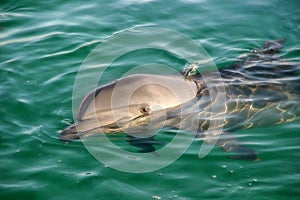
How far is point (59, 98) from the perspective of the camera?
23.1 feet

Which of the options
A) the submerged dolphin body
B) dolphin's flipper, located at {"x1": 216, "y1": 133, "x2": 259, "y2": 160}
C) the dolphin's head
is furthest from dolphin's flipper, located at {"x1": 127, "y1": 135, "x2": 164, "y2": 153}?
dolphin's flipper, located at {"x1": 216, "y1": 133, "x2": 259, "y2": 160}

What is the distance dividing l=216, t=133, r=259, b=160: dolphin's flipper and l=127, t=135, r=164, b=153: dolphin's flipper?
86 centimetres

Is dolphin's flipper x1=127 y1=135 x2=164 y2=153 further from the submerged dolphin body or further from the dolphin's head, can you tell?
the dolphin's head

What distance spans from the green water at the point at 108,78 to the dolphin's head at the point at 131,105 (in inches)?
15.2

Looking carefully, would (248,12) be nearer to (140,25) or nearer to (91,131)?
(140,25)

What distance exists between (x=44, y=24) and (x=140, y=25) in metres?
2.06

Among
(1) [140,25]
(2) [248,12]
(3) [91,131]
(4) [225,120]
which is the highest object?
(2) [248,12]

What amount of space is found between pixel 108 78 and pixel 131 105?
1.62 meters

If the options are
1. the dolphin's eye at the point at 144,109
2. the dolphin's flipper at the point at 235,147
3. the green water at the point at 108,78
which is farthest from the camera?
the dolphin's eye at the point at 144,109

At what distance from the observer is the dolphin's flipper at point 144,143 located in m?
6.05

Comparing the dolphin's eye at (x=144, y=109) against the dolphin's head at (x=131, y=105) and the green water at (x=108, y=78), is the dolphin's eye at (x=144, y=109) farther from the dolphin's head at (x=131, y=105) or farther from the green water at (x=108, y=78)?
the green water at (x=108, y=78)

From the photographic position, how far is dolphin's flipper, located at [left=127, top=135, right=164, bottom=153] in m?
6.05

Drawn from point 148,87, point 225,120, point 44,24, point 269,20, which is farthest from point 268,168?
point 44,24

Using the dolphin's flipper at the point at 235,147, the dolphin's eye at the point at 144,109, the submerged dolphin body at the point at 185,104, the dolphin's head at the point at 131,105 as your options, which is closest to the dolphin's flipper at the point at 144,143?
the submerged dolphin body at the point at 185,104
